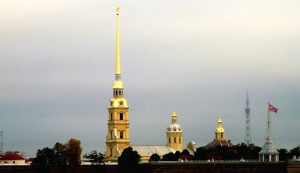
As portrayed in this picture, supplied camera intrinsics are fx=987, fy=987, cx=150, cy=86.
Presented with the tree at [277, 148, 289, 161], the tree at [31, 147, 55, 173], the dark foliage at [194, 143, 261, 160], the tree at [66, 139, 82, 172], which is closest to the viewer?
the tree at [31, 147, 55, 173]

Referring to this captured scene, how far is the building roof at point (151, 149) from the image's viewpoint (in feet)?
502

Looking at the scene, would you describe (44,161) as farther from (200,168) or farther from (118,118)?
(118,118)

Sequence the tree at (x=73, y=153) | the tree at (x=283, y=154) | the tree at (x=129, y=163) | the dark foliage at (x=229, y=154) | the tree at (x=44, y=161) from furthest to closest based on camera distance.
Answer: the dark foliage at (x=229, y=154) < the tree at (x=283, y=154) < the tree at (x=73, y=153) < the tree at (x=44, y=161) < the tree at (x=129, y=163)

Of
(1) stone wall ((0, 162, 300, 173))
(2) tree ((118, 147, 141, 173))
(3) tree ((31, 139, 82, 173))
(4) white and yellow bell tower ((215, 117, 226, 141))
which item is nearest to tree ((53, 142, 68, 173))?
(3) tree ((31, 139, 82, 173))

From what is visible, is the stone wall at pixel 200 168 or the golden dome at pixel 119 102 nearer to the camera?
the stone wall at pixel 200 168

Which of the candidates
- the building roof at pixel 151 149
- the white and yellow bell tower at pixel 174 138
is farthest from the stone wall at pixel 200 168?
the white and yellow bell tower at pixel 174 138

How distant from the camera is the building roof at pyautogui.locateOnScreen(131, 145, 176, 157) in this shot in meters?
153

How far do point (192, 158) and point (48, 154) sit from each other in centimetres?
2591

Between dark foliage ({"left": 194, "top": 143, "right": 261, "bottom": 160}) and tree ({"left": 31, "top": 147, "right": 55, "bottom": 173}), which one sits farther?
dark foliage ({"left": 194, "top": 143, "right": 261, "bottom": 160})

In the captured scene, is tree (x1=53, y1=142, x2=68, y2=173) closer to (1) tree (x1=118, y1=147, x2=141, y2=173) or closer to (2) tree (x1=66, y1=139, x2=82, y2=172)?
(2) tree (x1=66, y1=139, x2=82, y2=172)

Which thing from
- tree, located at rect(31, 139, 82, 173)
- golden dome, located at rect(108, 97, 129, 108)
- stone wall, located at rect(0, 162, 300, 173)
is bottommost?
stone wall, located at rect(0, 162, 300, 173)

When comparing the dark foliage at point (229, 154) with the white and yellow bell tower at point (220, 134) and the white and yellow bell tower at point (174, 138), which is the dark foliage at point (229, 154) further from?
the white and yellow bell tower at point (220, 134)

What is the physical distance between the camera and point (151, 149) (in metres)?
155

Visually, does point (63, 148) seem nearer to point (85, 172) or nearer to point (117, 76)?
point (85, 172)
